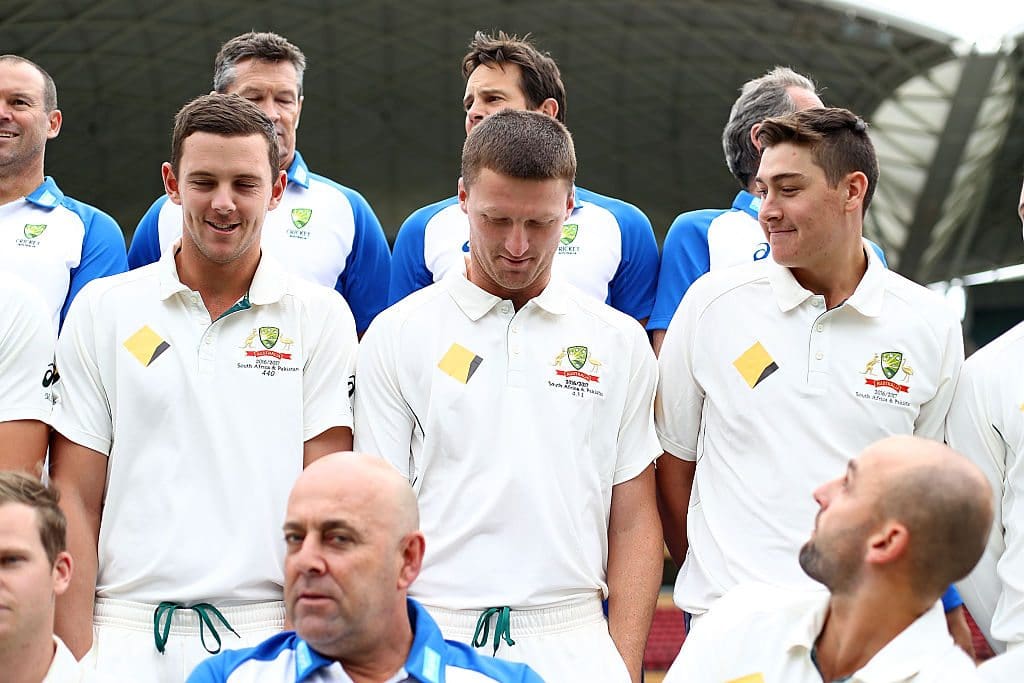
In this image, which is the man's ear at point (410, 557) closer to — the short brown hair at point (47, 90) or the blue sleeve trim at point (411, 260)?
the blue sleeve trim at point (411, 260)

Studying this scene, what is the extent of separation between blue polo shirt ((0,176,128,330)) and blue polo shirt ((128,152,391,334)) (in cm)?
22

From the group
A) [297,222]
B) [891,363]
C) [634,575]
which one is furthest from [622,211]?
[634,575]

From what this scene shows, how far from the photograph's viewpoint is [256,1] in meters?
24.2

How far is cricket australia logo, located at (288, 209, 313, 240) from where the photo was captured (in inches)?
184

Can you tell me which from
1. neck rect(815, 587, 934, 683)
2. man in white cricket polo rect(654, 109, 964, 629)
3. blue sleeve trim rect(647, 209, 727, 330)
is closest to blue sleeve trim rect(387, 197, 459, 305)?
blue sleeve trim rect(647, 209, 727, 330)

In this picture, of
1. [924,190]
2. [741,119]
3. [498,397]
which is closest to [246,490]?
[498,397]

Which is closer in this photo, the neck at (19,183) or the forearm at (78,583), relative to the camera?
the forearm at (78,583)

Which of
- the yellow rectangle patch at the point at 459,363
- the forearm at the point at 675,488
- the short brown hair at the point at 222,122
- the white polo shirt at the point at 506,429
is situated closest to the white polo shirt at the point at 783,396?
the forearm at the point at 675,488

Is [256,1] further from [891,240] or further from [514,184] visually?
[514,184]

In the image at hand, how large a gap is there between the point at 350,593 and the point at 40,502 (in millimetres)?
805

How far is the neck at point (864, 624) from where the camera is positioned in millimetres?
2725

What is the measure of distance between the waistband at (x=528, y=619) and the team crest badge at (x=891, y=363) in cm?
107

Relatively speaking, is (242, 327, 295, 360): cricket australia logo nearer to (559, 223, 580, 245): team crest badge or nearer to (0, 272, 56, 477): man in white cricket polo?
(0, 272, 56, 477): man in white cricket polo

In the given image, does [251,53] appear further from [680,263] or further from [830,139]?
[830,139]
